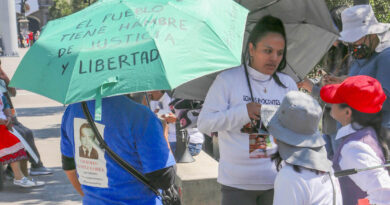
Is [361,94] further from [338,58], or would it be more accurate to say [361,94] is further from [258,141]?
[338,58]

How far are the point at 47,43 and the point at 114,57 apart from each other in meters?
0.48

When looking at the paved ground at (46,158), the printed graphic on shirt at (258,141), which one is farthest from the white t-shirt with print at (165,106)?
the printed graphic on shirt at (258,141)

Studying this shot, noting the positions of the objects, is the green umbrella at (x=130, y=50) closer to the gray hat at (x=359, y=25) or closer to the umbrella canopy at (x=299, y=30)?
the umbrella canopy at (x=299, y=30)

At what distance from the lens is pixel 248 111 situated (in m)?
2.79

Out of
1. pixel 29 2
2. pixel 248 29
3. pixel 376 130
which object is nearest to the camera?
pixel 376 130

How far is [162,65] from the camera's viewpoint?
214 cm

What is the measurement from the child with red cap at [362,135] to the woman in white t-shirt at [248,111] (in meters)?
0.36

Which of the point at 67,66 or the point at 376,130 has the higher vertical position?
the point at 67,66

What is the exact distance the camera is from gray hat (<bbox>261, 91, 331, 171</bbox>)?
232 centimetres

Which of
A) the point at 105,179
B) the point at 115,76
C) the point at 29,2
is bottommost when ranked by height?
the point at 29,2

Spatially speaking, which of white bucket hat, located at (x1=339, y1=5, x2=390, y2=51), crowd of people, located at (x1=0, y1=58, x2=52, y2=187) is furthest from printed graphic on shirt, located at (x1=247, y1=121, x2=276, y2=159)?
crowd of people, located at (x1=0, y1=58, x2=52, y2=187)

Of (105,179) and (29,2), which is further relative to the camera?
(29,2)

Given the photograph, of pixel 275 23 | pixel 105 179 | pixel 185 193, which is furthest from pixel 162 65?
pixel 185 193

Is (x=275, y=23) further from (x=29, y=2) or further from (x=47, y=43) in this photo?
(x=29, y=2)
